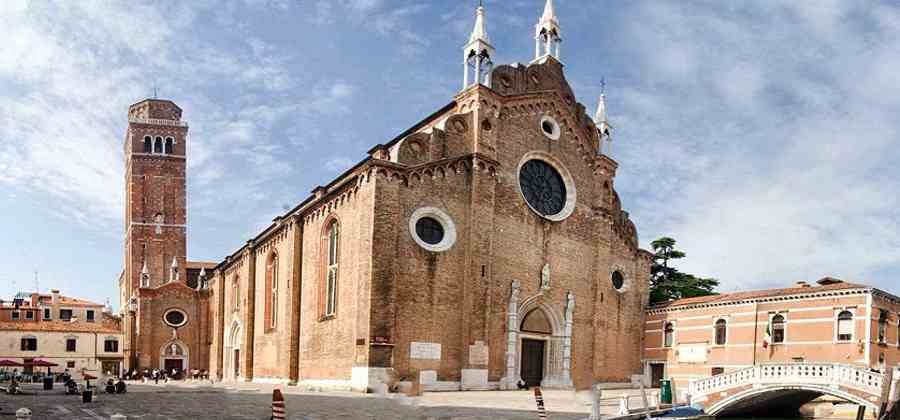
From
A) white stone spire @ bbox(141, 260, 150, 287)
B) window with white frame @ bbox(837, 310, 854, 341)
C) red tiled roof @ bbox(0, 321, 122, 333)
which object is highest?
window with white frame @ bbox(837, 310, 854, 341)

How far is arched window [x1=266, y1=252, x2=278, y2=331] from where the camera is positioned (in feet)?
117

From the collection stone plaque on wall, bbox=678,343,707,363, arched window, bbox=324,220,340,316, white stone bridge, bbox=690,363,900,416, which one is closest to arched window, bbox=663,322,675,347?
stone plaque on wall, bbox=678,343,707,363

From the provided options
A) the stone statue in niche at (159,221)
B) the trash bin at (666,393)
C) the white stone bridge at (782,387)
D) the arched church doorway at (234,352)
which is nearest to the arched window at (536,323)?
the trash bin at (666,393)

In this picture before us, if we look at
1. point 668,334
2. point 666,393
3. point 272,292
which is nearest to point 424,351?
point 666,393

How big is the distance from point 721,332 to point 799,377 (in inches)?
468

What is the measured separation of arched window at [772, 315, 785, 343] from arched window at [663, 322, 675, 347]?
544 centimetres

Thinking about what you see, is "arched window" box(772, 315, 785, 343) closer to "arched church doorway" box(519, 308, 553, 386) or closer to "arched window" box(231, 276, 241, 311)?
"arched church doorway" box(519, 308, 553, 386)

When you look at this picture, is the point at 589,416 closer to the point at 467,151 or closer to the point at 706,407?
the point at 706,407

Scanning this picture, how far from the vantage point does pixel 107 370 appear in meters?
54.4

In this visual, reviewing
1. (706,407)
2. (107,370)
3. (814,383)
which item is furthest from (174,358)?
(814,383)

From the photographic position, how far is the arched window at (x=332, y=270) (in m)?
27.9

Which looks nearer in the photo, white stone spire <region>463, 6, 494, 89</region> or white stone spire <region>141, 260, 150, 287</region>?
white stone spire <region>463, 6, 494, 89</region>

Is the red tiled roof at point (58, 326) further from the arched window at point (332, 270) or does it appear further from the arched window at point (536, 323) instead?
the arched window at point (536, 323)

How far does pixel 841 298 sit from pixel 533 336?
13.1 m
